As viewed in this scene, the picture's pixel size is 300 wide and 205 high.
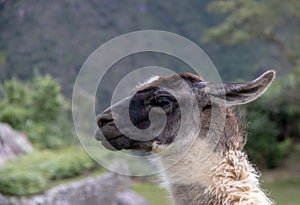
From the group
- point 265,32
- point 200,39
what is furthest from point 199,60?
point 200,39

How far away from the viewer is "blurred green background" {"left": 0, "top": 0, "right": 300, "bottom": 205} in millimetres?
10057

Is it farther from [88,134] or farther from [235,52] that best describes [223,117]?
[235,52]

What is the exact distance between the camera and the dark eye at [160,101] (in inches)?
126

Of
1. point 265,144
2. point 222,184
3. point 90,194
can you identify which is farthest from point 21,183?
point 265,144

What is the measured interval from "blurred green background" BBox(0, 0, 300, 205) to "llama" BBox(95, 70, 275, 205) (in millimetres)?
4266

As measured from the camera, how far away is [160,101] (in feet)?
10.5

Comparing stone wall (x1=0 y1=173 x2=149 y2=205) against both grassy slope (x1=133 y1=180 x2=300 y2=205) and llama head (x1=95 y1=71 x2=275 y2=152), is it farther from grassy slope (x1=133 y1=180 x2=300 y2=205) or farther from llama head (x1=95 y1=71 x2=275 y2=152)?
llama head (x1=95 y1=71 x2=275 y2=152)

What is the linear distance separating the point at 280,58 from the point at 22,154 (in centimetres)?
1094

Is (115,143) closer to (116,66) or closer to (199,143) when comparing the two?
(199,143)

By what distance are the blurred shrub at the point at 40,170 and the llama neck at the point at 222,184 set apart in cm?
553

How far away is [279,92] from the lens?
15898mm

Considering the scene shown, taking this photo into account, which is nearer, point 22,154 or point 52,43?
point 22,154

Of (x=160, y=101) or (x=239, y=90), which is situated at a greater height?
(x=160, y=101)

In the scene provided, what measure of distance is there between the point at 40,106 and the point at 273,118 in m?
6.29
